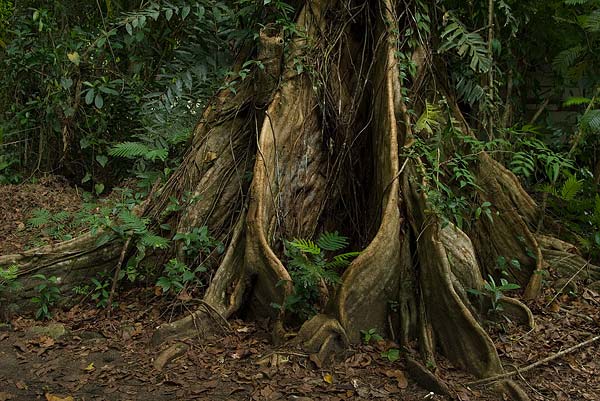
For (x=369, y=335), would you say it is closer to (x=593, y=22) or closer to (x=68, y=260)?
(x=68, y=260)

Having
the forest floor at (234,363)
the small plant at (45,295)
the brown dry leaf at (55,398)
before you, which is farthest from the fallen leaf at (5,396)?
the small plant at (45,295)

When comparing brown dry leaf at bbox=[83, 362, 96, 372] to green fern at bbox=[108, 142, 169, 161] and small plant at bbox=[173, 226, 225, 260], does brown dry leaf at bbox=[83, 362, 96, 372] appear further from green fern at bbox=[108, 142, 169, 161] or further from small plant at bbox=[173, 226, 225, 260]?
green fern at bbox=[108, 142, 169, 161]

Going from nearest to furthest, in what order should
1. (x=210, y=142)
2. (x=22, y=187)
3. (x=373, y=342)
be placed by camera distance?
Result: (x=373, y=342) < (x=210, y=142) < (x=22, y=187)

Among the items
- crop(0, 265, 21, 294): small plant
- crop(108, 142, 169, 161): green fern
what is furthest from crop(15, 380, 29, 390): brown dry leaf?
crop(108, 142, 169, 161): green fern

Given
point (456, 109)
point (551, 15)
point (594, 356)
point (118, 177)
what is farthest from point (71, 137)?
point (594, 356)

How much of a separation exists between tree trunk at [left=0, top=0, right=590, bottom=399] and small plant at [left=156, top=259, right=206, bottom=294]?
0.23 meters

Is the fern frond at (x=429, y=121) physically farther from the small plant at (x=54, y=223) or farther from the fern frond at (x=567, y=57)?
the small plant at (x=54, y=223)

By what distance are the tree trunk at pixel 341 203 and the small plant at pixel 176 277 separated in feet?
0.75

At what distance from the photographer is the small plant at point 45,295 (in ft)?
16.2

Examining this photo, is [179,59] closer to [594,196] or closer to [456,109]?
[456,109]

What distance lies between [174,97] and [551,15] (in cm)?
429

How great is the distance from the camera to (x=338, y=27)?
5.71m

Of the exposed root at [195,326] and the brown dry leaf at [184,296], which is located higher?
the brown dry leaf at [184,296]

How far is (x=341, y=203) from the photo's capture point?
18.0 feet
